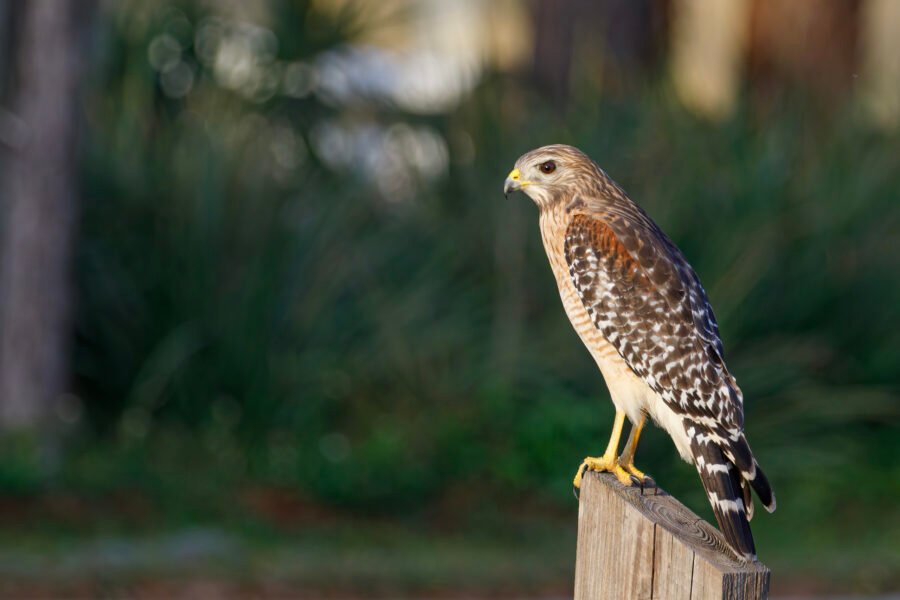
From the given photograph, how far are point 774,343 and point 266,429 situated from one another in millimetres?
3055

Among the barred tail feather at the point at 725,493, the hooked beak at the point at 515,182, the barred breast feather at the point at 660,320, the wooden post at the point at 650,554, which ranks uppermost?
the hooked beak at the point at 515,182

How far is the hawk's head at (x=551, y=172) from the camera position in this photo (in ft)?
15.4

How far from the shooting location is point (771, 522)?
8.23 meters

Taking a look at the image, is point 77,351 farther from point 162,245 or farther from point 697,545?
point 697,545

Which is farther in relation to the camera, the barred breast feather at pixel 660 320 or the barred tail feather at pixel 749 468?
the barred breast feather at pixel 660 320

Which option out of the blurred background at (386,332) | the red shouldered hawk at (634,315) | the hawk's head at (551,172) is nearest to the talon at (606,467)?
the red shouldered hawk at (634,315)

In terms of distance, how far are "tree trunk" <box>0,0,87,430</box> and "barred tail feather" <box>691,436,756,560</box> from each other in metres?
5.01

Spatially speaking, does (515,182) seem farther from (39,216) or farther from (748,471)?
(39,216)

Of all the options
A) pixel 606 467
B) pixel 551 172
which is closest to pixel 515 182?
pixel 551 172

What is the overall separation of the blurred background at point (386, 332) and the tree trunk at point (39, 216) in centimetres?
2

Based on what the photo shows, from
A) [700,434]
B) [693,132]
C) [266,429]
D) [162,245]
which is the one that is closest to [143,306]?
[162,245]

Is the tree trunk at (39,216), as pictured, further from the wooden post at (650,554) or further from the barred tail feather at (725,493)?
the wooden post at (650,554)

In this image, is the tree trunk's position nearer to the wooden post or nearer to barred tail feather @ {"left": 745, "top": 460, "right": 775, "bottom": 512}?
the wooden post

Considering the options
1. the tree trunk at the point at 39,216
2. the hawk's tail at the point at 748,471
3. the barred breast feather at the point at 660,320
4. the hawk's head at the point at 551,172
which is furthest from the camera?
the tree trunk at the point at 39,216
